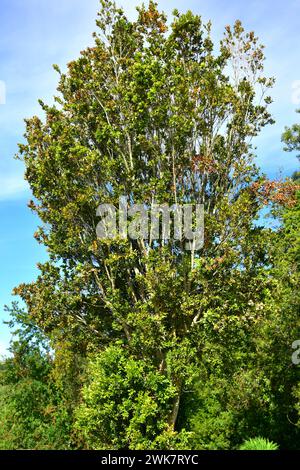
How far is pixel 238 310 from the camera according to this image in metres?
16.3

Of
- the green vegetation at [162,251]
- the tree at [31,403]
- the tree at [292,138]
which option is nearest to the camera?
the green vegetation at [162,251]

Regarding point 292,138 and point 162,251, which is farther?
point 292,138

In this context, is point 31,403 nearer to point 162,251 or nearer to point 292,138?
point 162,251

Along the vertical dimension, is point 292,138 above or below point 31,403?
above

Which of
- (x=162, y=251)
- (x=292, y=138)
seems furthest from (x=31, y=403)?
(x=292, y=138)

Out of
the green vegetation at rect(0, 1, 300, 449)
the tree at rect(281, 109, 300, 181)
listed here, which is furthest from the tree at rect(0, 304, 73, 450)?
the tree at rect(281, 109, 300, 181)

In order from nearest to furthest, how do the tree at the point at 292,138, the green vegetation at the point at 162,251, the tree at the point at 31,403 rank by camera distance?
the green vegetation at the point at 162,251
the tree at the point at 31,403
the tree at the point at 292,138

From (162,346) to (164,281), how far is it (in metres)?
2.06

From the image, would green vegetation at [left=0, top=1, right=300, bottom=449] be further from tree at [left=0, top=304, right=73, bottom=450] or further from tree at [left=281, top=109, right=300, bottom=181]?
tree at [left=281, top=109, right=300, bottom=181]

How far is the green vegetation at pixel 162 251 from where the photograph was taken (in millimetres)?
14758

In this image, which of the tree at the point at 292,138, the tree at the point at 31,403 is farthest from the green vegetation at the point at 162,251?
the tree at the point at 292,138

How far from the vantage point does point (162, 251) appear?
52.4 feet

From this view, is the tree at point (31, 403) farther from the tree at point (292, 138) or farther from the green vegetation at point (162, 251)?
the tree at point (292, 138)
